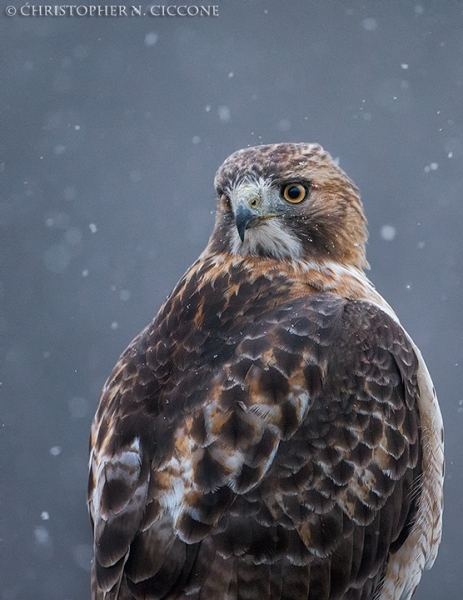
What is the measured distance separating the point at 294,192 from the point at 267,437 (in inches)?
22.6

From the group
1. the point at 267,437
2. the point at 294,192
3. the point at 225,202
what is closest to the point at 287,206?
the point at 294,192

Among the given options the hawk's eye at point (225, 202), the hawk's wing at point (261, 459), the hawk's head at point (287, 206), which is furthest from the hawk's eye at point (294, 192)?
the hawk's wing at point (261, 459)

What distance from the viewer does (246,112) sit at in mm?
2289

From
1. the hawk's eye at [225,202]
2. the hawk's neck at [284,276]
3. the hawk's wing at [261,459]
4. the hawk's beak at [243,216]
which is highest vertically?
the hawk's eye at [225,202]

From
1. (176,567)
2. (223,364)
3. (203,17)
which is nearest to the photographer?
(176,567)

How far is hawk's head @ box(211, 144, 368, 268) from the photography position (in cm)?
158

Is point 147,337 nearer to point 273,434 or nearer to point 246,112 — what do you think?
point 273,434

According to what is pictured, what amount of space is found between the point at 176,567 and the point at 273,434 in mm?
299

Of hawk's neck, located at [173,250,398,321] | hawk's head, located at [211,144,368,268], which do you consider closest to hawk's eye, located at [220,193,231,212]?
hawk's head, located at [211,144,368,268]

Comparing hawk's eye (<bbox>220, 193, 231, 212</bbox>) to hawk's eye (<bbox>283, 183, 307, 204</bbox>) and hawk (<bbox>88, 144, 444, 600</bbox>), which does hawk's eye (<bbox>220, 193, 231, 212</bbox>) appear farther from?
hawk's eye (<bbox>283, 183, 307, 204</bbox>)

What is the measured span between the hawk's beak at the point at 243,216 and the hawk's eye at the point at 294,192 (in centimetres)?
10

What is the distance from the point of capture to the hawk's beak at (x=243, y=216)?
156cm

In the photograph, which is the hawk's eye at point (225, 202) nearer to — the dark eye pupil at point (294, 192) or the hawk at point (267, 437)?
the hawk at point (267, 437)

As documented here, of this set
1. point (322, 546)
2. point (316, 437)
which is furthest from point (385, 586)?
point (316, 437)
